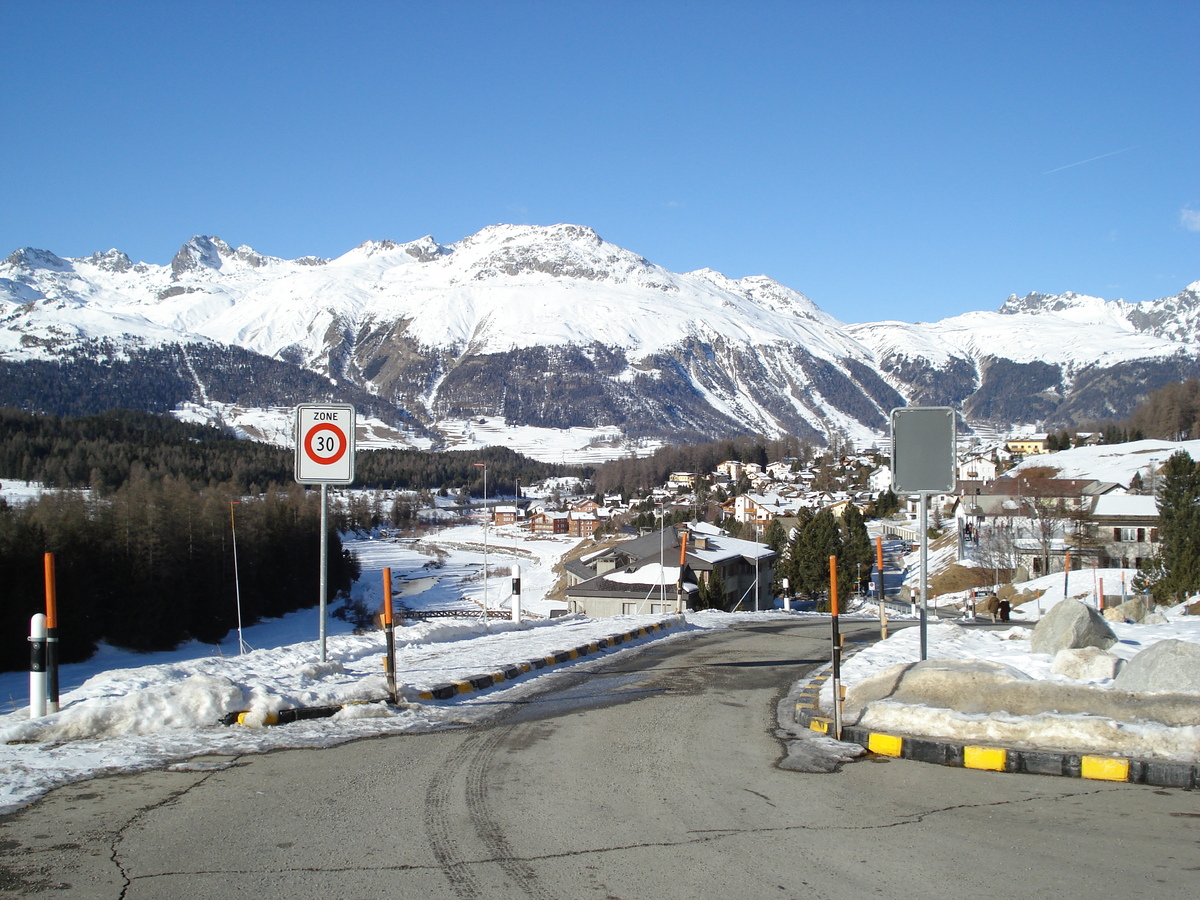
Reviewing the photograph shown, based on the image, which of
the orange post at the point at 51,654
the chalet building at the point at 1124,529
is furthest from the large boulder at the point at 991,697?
the chalet building at the point at 1124,529

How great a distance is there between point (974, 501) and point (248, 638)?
258 ft

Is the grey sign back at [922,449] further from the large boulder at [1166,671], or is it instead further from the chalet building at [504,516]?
the chalet building at [504,516]

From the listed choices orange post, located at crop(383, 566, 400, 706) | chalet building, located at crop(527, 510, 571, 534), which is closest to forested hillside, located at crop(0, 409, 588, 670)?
orange post, located at crop(383, 566, 400, 706)

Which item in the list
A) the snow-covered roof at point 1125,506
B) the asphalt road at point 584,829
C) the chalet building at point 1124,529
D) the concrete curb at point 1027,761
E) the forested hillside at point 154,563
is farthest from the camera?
the snow-covered roof at point 1125,506

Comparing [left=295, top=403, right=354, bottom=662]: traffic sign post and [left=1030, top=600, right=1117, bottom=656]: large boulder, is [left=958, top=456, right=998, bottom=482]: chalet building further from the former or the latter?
[left=295, top=403, right=354, bottom=662]: traffic sign post

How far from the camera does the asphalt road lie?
492 centimetres

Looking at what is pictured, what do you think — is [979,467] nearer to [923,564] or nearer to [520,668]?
[520,668]

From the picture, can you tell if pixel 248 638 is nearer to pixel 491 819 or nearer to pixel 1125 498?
pixel 491 819

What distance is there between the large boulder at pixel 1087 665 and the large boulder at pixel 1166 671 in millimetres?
769

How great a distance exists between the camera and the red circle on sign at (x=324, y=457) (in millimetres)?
10984

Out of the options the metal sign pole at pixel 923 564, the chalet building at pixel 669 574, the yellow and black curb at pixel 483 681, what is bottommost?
the chalet building at pixel 669 574

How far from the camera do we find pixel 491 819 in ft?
19.8

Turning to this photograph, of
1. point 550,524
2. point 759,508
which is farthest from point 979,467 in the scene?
point 550,524

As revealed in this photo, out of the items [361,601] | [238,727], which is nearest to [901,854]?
[238,727]
